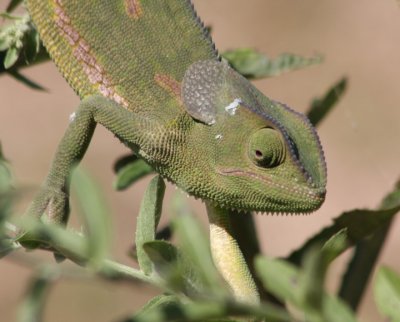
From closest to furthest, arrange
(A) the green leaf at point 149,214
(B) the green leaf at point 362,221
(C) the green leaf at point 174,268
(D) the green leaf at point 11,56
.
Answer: (C) the green leaf at point 174,268, (A) the green leaf at point 149,214, (B) the green leaf at point 362,221, (D) the green leaf at point 11,56

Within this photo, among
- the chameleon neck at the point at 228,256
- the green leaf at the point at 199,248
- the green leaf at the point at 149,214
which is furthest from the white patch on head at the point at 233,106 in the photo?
the green leaf at the point at 199,248

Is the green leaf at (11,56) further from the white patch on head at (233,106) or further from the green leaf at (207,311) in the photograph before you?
the green leaf at (207,311)

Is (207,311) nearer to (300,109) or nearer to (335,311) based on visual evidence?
(335,311)

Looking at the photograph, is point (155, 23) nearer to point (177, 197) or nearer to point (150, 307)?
point (150, 307)

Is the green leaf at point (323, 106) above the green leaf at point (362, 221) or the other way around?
above

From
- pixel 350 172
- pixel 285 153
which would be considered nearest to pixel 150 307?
pixel 285 153

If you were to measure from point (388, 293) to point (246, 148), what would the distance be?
936mm

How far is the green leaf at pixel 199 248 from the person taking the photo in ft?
2.55

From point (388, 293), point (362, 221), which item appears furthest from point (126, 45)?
point (388, 293)

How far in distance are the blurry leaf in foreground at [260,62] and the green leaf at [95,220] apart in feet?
4.73

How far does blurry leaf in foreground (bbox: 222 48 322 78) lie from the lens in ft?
7.21

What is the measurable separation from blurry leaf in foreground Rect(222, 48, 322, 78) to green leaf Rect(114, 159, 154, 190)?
335mm

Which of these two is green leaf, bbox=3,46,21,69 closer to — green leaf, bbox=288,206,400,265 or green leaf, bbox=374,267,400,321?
green leaf, bbox=288,206,400,265

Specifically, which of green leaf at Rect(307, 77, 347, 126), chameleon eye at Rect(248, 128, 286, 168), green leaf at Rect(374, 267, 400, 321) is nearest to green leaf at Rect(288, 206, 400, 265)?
chameleon eye at Rect(248, 128, 286, 168)
